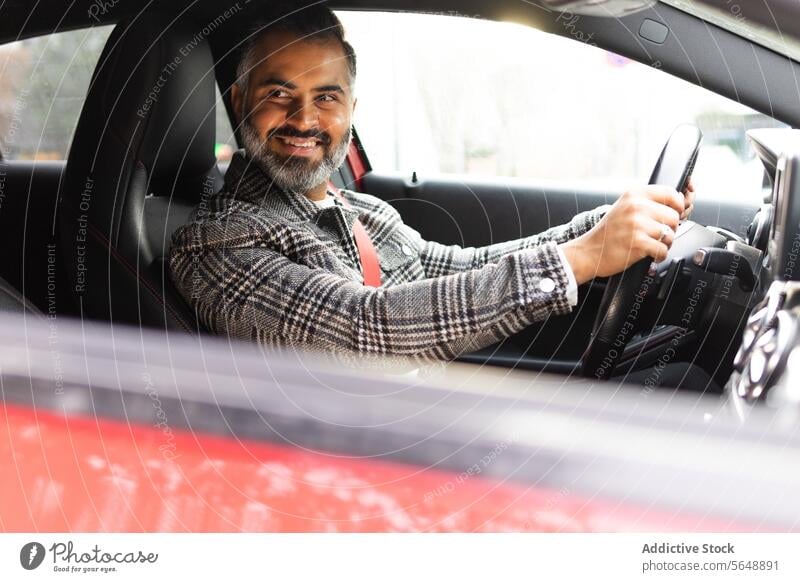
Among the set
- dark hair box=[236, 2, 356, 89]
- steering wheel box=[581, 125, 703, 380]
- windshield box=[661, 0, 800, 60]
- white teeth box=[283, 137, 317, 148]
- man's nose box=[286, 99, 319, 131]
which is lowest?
steering wheel box=[581, 125, 703, 380]

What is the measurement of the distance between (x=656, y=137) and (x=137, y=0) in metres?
0.81

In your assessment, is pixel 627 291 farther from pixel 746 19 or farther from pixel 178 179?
pixel 178 179

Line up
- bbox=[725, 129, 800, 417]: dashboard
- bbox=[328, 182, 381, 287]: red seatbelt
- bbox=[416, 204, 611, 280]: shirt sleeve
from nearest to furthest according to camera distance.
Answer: bbox=[725, 129, 800, 417]: dashboard, bbox=[328, 182, 381, 287]: red seatbelt, bbox=[416, 204, 611, 280]: shirt sleeve

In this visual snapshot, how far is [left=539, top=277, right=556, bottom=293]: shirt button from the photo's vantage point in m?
1.01

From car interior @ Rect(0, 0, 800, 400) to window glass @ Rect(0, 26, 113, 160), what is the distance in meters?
0.02

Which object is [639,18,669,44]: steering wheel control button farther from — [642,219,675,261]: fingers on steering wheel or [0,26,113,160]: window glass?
[0,26,113,160]: window glass

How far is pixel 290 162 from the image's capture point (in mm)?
1321

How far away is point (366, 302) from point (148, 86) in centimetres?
45

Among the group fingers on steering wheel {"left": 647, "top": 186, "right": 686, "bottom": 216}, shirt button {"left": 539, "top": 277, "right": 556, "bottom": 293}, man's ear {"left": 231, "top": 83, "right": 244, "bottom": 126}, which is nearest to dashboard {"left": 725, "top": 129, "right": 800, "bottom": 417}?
fingers on steering wheel {"left": 647, "top": 186, "right": 686, "bottom": 216}

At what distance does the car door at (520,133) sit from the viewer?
1384mm

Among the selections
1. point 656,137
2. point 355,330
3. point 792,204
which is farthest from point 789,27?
point 355,330

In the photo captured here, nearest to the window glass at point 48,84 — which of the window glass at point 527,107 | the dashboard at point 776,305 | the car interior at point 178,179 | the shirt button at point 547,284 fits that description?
the car interior at point 178,179

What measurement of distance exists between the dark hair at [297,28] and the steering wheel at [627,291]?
18.3 inches

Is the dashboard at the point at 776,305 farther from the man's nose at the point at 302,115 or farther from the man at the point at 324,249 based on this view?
the man's nose at the point at 302,115
